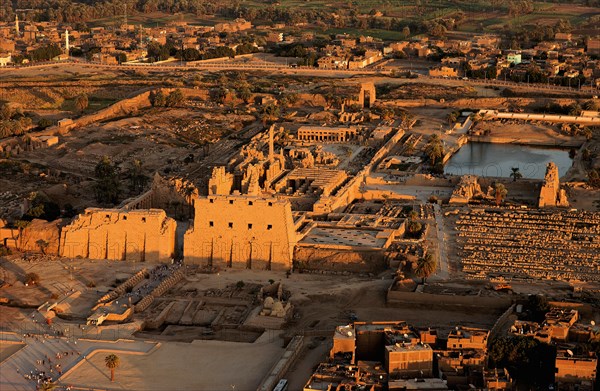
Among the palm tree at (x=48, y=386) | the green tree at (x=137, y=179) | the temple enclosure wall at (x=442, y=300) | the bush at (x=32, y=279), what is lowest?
the green tree at (x=137, y=179)

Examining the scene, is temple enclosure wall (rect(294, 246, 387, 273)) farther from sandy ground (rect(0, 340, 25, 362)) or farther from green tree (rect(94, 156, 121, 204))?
green tree (rect(94, 156, 121, 204))

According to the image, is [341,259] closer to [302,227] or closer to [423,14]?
[302,227]

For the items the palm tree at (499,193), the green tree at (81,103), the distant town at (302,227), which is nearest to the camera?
the distant town at (302,227)

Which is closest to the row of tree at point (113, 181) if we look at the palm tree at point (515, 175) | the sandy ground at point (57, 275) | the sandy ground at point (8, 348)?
the sandy ground at point (57, 275)

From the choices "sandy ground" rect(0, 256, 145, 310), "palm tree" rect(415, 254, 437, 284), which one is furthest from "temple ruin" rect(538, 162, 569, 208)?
"sandy ground" rect(0, 256, 145, 310)

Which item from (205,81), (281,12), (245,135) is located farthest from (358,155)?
(281,12)

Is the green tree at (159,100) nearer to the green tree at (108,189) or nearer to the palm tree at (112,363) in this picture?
the green tree at (108,189)
